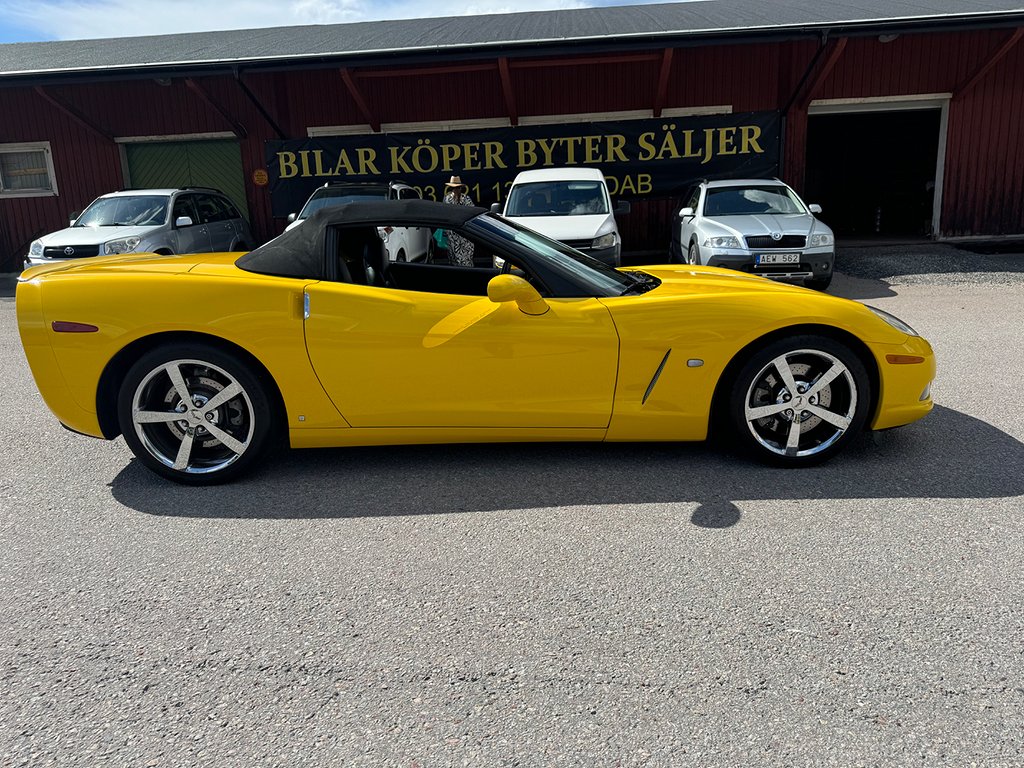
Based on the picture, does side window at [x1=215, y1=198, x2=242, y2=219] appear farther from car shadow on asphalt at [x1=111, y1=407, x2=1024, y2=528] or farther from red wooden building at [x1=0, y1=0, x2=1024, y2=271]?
car shadow on asphalt at [x1=111, y1=407, x2=1024, y2=528]

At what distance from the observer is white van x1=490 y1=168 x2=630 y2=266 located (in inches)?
377

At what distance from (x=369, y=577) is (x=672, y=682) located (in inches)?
48.5

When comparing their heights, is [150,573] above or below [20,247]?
below

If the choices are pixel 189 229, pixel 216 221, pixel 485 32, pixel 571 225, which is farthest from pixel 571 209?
pixel 485 32

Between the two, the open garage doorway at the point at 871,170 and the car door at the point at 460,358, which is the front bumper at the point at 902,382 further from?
the open garage doorway at the point at 871,170

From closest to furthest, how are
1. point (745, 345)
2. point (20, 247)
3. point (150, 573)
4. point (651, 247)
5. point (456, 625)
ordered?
1. point (456, 625)
2. point (150, 573)
3. point (745, 345)
4. point (651, 247)
5. point (20, 247)

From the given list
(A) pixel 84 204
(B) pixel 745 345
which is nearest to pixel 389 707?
(B) pixel 745 345

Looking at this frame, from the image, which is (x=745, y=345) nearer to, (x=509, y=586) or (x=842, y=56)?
(x=509, y=586)

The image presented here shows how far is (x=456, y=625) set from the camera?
2.56 meters

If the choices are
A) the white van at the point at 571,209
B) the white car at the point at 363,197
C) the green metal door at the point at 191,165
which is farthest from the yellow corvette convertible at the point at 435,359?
the green metal door at the point at 191,165

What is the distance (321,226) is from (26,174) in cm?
1624

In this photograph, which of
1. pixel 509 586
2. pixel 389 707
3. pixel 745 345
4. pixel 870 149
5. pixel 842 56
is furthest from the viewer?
pixel 870 149

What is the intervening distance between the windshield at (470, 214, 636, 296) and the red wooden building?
9.55 meters

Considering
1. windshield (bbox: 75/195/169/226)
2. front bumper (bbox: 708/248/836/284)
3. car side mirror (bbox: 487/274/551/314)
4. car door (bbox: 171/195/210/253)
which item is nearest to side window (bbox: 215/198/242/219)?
car door (bbox: 171/195/210/253)
